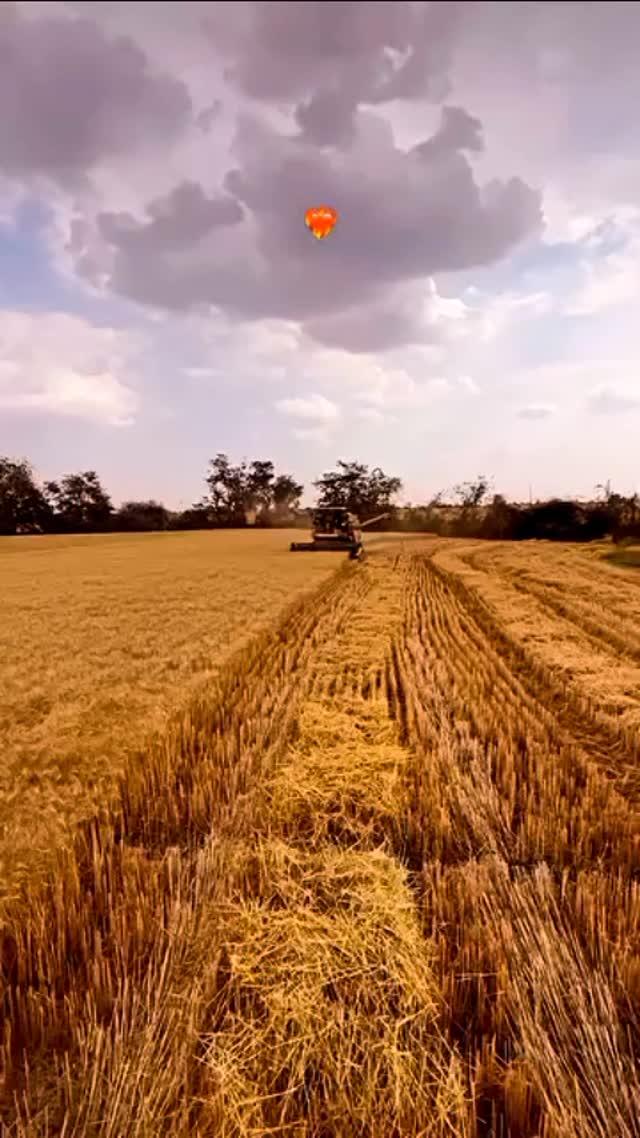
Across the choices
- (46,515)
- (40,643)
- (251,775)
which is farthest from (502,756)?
(46,515)

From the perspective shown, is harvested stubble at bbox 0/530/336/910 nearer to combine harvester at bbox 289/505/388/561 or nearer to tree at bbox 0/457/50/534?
combine harvester at bbox 289/505/388/561

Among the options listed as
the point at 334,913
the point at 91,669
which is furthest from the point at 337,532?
the point at 334,913

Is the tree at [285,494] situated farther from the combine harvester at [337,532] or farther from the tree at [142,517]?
the combine harvester at [337,532]

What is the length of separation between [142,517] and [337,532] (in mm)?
43964

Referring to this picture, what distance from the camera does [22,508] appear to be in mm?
69312

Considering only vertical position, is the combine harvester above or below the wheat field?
above

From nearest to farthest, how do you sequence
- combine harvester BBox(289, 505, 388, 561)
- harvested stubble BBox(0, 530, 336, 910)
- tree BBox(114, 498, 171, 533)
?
harvested stubble BBox(0, 530, 336, 910) → combine harvester BBox(289, 505, 388, 561) → tree BBox(114, 498, 171, 533)

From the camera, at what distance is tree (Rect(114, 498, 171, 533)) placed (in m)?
65.8

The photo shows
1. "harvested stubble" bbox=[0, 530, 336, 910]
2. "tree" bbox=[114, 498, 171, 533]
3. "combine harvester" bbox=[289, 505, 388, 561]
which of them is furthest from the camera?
"tree" bbox=[114, 498, 171, 533]

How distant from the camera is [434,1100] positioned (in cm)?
217

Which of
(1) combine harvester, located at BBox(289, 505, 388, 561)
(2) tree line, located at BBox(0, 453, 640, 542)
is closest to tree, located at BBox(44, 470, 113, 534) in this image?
(2) tree line, located at BBox(0, 453, 640, 542)

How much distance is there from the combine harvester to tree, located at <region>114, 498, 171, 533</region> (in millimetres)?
40722

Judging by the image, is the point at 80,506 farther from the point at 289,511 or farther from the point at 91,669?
the point at 91,669

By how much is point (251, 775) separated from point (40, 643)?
7.03 metres
